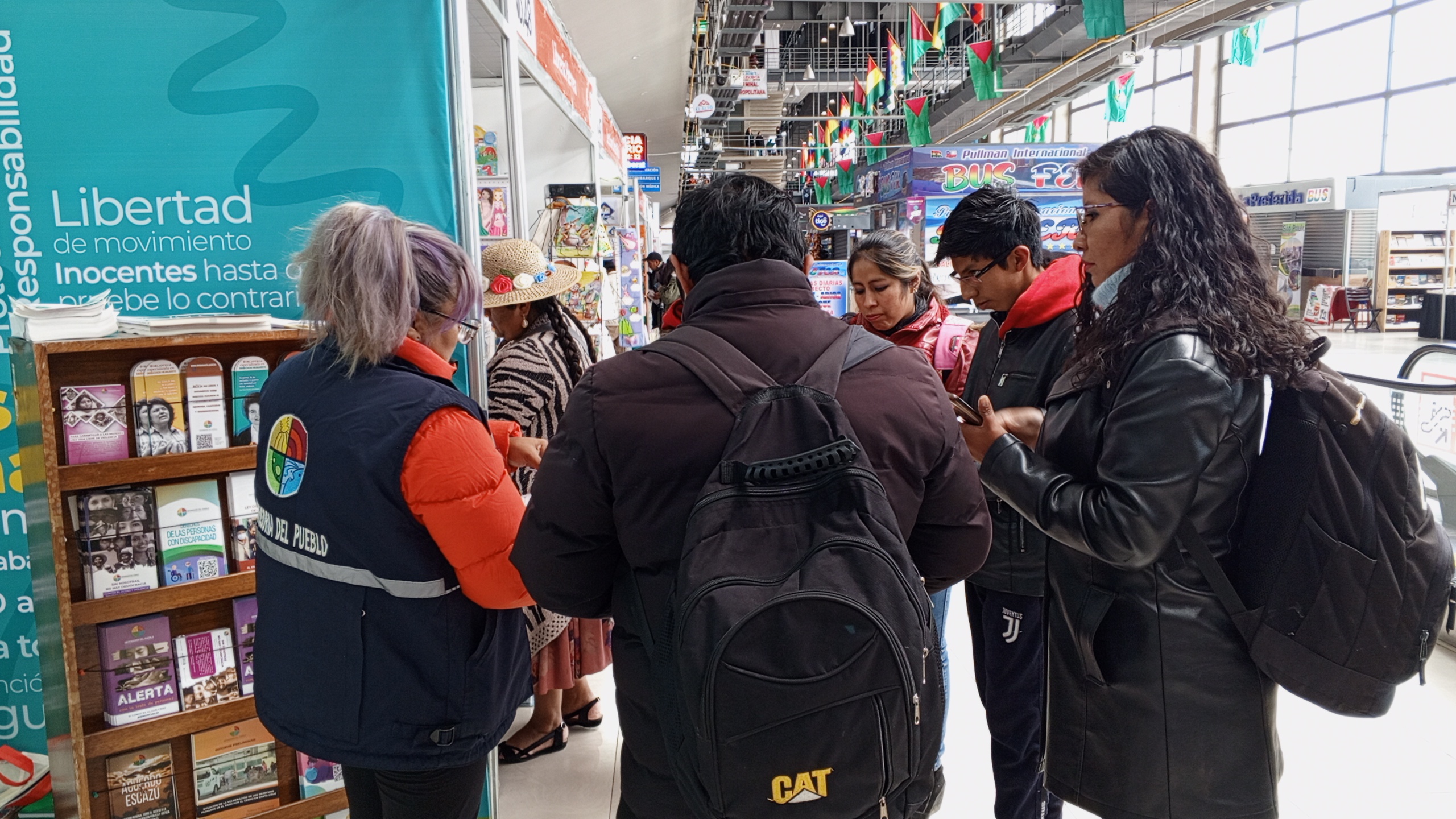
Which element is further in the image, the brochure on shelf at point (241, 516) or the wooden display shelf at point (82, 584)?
the brochure on shelf at point (241, 516)

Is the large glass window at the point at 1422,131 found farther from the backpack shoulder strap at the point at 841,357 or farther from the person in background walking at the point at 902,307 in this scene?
the backpack shoulder strap at the point at 841,357

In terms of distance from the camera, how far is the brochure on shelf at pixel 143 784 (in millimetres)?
2004

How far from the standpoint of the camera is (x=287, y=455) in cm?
152

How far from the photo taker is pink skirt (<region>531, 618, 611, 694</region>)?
303 cm

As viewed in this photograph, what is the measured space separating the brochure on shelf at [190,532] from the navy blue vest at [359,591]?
1.93 feet

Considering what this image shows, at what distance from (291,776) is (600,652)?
44.4 inches

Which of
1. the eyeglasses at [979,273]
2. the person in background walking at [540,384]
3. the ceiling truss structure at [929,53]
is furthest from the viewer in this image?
the ceiling truss structure at [929,53]

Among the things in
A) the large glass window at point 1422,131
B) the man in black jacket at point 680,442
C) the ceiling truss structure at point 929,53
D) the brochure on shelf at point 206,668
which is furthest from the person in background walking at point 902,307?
the large glass window at point 1422,131

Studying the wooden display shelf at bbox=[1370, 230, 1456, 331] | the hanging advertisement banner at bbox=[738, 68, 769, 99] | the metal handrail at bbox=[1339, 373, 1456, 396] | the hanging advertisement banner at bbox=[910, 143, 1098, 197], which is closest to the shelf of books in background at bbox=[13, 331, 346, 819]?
the metal handrail at bbox=[1339, 373, 1456, 396]

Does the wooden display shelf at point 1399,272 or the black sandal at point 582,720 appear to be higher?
the wooden display shelf at point 1399,272

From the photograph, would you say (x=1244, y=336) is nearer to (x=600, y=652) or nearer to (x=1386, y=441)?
(x=1386, y=441)

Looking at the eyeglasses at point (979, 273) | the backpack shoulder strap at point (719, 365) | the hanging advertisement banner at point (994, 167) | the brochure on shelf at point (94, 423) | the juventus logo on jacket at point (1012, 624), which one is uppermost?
the hanging advertisement banner at point (994, 167)

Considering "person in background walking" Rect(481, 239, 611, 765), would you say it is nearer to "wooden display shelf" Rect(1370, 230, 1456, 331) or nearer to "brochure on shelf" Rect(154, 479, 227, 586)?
"brochure on shelf" Rect(154, 479, 227, 586)

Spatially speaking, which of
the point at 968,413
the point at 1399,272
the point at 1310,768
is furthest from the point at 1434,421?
the point at 1399,272
